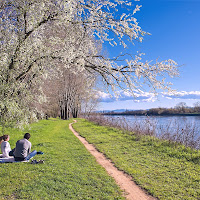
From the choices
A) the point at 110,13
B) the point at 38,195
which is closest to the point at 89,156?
the point at 38,195

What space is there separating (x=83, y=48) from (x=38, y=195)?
5402 millimetres

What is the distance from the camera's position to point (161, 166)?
8461 millimetres

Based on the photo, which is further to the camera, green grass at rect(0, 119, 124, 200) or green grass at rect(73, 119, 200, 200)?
green grass at rect(73, 119, 200, 200)

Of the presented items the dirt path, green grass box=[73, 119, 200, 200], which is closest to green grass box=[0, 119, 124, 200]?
the dirt path

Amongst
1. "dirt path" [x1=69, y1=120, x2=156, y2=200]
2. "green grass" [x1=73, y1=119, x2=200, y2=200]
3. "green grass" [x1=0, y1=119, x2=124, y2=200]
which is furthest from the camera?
"green grass" [x1=73, y1=119, x2=200, y2=200]

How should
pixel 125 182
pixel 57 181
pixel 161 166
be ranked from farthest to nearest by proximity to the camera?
1. pixel 161 166
2. pixel 125 182
3. pixel 57 181

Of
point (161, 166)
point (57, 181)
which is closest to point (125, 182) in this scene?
point (57, 181)

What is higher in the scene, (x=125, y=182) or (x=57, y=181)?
(x=57, y=181)

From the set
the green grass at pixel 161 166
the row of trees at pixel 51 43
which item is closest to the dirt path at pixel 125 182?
the green grass at pixel 161 166

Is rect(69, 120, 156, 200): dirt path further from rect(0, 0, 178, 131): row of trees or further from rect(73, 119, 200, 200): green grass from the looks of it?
rect(0, 0, 178, 131): row of trees

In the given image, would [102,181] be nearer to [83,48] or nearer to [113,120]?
[83,48]

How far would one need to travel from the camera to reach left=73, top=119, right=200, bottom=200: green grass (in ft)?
20.1

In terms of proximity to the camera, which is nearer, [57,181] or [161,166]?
[57,181]

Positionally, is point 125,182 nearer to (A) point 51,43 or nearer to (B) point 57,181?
(B) point 57,181
